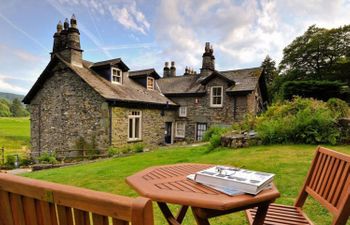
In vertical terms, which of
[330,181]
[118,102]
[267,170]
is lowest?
[267,170]

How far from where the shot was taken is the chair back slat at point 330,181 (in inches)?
76.4

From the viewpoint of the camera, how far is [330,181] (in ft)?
7.13

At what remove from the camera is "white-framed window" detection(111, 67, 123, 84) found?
592 inches

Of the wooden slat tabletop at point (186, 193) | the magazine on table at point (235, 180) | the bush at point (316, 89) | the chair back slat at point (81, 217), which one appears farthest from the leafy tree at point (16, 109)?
the chair back slat at point (81, 217)

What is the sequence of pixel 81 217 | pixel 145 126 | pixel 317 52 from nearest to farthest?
pixel 81 217 → pixel 145 126 → pixel 317 52

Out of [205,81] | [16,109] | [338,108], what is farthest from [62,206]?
[16,109]

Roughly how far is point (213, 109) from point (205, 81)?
7.33 ft

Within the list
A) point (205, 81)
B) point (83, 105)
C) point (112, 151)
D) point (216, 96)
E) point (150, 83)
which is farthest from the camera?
point (150, 83)

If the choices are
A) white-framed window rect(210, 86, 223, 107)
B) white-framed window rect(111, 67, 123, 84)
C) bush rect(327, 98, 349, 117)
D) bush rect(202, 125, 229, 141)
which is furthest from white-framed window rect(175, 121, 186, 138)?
bush rect(327, 98, 349, 117)

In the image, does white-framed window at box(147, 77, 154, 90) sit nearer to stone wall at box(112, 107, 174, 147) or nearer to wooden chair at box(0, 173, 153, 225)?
stone wall at box(112, 107, 174, 147)

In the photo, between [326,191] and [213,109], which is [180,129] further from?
[326,191]

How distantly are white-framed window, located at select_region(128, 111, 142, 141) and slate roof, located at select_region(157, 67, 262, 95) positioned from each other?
16.2 ft

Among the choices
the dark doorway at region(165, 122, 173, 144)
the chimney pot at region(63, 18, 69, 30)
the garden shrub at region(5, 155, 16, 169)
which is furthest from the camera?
the dark doorway at region(165, 122, 173, 144)

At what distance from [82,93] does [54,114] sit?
2.92 metres
